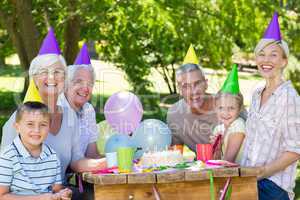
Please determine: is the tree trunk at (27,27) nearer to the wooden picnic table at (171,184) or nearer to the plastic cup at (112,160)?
the plastic cup at (112,160)

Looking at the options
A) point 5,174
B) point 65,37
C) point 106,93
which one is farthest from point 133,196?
point 106,93

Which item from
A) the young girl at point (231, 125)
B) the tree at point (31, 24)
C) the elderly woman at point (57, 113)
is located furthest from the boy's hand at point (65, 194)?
the tree at point (31, 24)

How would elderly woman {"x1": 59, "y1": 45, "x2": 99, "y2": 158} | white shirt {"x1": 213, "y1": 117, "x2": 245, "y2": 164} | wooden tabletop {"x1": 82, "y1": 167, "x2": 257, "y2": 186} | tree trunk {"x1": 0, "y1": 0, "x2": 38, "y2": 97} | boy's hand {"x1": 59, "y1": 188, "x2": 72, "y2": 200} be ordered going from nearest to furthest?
wooden tabletop {"x1": 82, "y1": 167, "x2": 257, "y2": 186} < boy's hand {"x1": 59, "y1": 188, "x2": 72, "y2": 200} < white shirt {"x1": 213, "y1": 117, "x2": 245, "y2": 164} < elderly woman {"x1": 59, "y1": 45, "x2": 99, "y2": 158} < tree trunk {"x1": 0, "y1": 0, "x2": 38, "y2": 97}

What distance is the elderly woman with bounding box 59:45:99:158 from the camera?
14.0ft

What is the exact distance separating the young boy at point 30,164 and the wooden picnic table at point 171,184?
25cm

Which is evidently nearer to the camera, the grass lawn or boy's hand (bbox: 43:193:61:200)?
boy's hand (bbox: 43:193:61:200)

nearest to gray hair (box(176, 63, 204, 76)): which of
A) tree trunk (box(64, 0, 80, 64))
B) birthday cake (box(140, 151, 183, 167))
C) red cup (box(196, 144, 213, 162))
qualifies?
red cup (box(196, 144, 213, 162))

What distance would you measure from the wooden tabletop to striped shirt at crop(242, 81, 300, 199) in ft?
1.17

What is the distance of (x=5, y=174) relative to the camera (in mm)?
3438

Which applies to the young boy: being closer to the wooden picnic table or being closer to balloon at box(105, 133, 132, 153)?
the wooden picnic table

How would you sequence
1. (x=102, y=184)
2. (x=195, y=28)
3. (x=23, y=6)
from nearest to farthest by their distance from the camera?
(x=102, y=184)
(x=23, y=6)
(x=195, y=28)

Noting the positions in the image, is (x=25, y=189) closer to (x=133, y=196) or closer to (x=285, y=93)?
(x=133, y=196)

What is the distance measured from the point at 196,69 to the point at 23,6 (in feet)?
17.7

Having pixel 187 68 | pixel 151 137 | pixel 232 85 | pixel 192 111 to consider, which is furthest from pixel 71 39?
pixel 232 85
